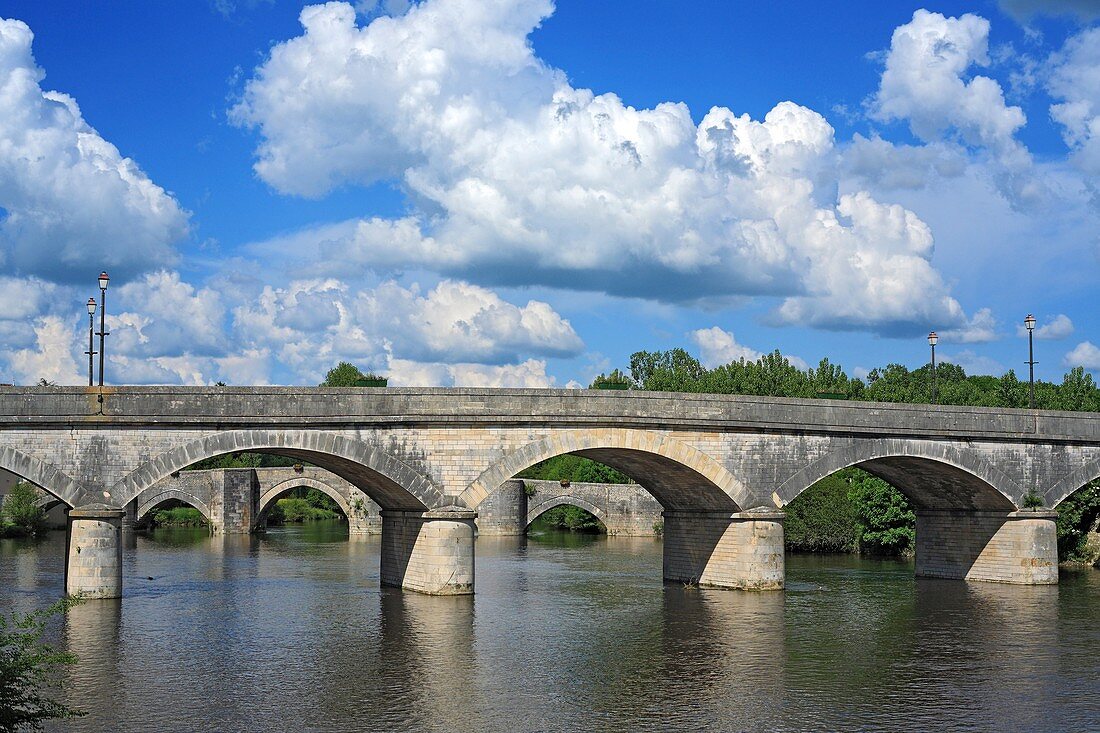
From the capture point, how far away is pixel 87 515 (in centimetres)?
2998

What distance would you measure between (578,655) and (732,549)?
11.5 meters

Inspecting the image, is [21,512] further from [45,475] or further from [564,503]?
[45,475]

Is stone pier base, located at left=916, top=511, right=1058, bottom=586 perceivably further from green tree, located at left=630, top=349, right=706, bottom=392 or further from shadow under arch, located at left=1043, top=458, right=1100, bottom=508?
green tree, located at left=630, top=349, right=706, bottom=392

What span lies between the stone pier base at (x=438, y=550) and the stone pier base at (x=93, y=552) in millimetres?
7879

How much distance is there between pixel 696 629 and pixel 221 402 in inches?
540

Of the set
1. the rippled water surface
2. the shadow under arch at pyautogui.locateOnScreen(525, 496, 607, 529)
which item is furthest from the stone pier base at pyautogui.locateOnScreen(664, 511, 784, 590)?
the shadow under arch at pyautogui.locateOnScreen(525, 496, 607, 529)

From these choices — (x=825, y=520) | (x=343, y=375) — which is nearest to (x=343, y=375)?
(x=343, y=375)

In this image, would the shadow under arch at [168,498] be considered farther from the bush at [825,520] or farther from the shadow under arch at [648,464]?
the shadow under arch at [648,464]

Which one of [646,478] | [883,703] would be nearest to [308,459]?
[646,478]

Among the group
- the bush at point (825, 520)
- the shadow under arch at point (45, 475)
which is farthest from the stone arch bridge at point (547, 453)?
the bush at point (825, 520)

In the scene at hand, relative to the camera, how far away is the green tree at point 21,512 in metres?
69.3

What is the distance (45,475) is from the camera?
3027cm

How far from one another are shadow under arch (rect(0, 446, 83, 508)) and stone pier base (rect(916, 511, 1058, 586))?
2864cm

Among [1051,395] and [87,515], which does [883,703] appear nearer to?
[87,515]
